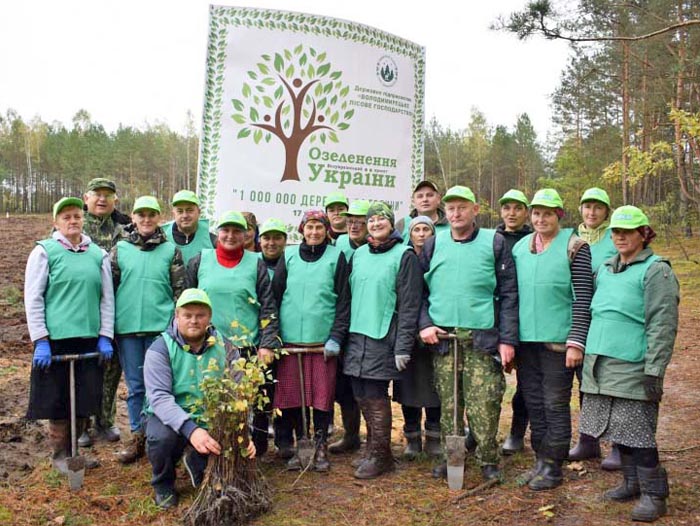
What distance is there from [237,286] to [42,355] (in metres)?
1.47

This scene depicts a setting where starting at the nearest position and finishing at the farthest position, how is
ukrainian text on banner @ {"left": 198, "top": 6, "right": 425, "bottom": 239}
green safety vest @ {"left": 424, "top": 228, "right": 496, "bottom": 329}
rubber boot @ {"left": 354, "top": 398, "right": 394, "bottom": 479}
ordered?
green safety vest @ {"left": 424, "top": 228, "right": 496, "bottom": 329} → rubber boot @ {"left": 354, "top": 398, "right": 394, "bottom": 479} → ukrainian text on banner @ {"left": 198, "top": 6, "right": 425, "bottom": 239}

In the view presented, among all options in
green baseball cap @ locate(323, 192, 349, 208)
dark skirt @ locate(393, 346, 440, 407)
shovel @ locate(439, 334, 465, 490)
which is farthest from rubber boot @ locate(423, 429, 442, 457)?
green baseball cap @ locate(323, 192, 349, 208)

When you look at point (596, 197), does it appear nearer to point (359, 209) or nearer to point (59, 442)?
point (359, 209)

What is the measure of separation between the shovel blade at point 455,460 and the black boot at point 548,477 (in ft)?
1.66

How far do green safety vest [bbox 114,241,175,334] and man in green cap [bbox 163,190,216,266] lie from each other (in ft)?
1.35

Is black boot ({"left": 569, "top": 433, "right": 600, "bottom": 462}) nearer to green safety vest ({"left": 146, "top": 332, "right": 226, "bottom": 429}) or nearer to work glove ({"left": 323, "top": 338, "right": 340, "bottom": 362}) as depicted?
work glove ({"left": 323, "top": 338, "right": 340, "bottom": 362})

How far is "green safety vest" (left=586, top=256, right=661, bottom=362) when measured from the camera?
387cm

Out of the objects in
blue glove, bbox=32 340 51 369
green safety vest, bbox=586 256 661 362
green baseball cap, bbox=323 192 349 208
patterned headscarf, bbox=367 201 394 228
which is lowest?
blue glove, bbox=32 340 51 369

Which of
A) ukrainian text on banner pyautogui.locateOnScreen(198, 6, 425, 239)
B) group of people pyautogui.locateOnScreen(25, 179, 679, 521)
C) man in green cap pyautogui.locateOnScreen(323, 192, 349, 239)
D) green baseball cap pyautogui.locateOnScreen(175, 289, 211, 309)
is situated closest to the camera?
group of people pyautogui.locateOnScreen(25, 179, 679, 521)

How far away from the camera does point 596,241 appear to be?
4969mm

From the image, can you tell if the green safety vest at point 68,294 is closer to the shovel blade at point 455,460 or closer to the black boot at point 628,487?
the shovel blade at point 455,460

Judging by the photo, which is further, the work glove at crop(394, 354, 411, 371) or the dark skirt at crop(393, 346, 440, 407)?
the dark skirt at crop(393, 346, 440, 407)

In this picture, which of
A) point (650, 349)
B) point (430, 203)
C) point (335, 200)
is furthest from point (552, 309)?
point (335, 200)

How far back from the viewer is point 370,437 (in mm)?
4859
